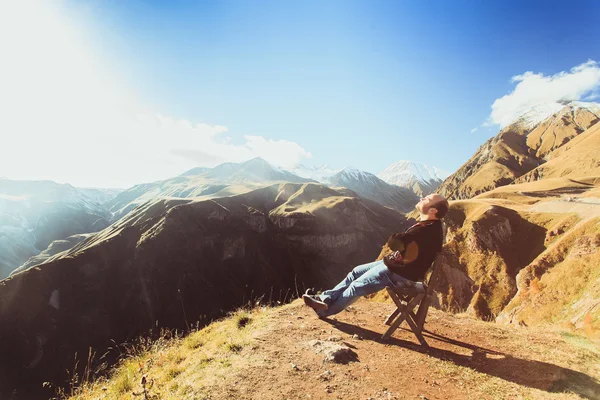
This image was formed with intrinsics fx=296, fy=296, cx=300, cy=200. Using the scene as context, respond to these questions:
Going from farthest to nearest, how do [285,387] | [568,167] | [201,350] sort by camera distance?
[568,167] < [201,350] < [285,387]

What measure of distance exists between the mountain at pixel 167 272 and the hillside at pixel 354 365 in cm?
10450

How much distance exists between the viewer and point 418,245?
23.2 ft

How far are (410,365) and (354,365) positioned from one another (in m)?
1.27

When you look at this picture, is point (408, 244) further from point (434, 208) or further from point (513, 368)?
point (513, 368)

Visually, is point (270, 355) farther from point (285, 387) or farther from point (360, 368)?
point (360, 368)

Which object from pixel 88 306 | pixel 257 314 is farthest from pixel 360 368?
pixel 88 306

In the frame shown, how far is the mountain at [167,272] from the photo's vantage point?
10800 centimetres

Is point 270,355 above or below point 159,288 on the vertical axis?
above

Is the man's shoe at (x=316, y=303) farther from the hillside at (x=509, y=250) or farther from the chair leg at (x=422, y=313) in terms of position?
the hillside at (x=509, y=250)

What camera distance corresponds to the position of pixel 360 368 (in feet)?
20.1

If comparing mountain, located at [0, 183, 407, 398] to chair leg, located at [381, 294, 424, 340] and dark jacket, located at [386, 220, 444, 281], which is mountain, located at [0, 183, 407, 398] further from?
dark jacket, located at [386, 220, 444, 281]

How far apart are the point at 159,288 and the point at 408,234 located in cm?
14634

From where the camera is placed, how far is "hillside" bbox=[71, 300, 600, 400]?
5250 mm

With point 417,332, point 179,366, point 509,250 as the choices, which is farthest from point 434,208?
point 509,250
